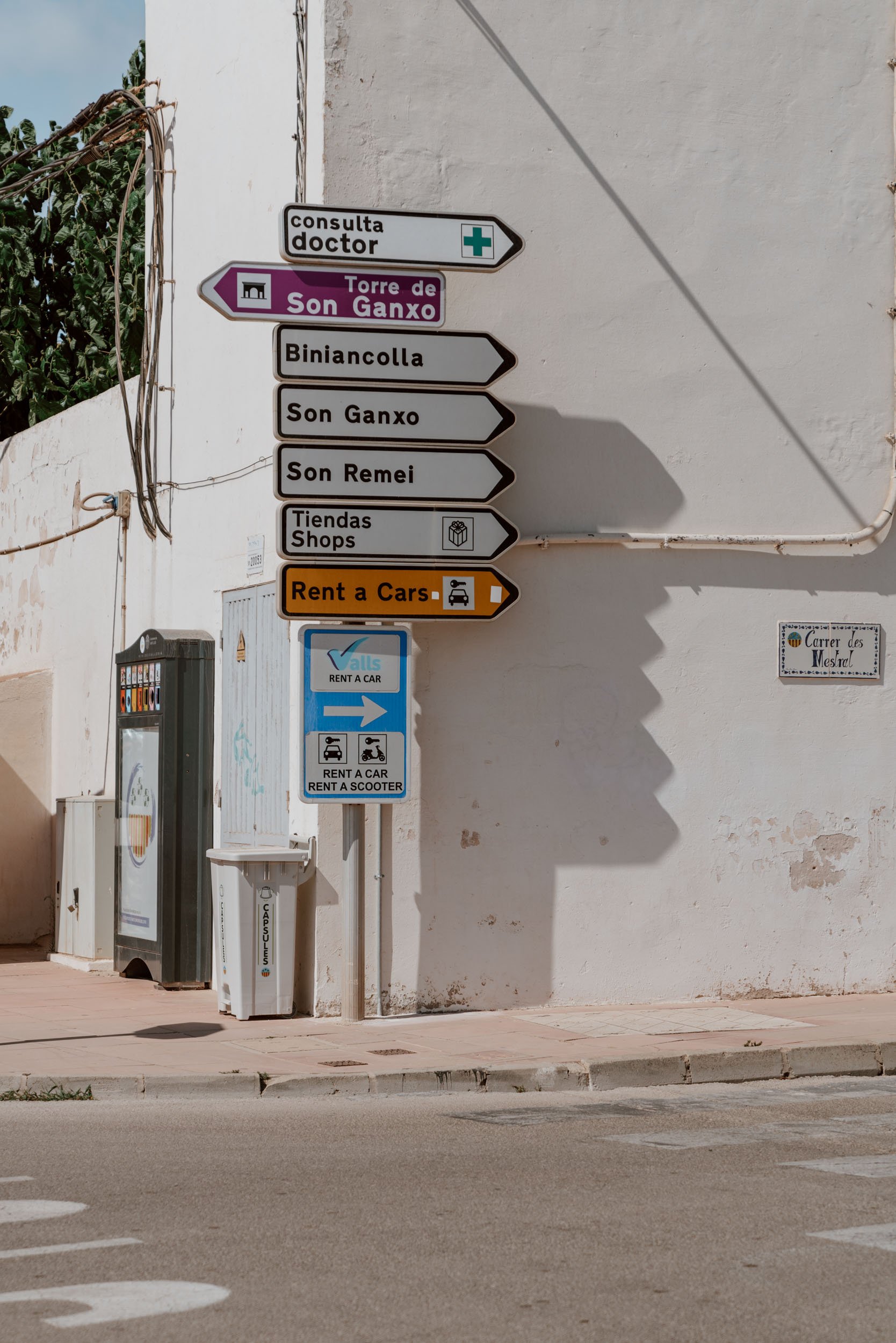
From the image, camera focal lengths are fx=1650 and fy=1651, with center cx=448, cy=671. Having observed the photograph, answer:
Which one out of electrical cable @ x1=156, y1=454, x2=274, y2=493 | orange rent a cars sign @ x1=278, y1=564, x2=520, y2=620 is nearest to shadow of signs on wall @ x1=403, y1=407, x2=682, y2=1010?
orange rent a cars sign @ x1=278, y1=564, x2=520, y2=620

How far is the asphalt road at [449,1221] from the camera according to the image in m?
4.55

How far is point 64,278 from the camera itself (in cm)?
3102

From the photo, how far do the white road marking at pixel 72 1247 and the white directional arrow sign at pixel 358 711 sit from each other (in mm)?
5077

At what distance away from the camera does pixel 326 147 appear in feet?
35.1

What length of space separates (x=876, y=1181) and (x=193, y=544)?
8206mm

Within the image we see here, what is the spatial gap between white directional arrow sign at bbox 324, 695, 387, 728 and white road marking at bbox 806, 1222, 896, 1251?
5330mm

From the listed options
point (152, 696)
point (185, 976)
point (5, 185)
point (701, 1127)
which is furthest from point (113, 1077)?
point (5, 185)

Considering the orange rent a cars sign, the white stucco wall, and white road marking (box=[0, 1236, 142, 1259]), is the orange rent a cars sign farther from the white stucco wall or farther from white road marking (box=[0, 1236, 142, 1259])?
white road marking (box=[0, 1236, 142, 1259])

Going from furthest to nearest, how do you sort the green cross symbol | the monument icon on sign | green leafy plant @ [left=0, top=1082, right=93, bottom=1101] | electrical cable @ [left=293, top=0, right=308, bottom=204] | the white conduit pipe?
the white conduit pipe, electrical cable @ [left=293, top=0, right=308, bottom=204], the green cross symbol, the monument icon on sign, green leafy plant @ [left=0, top=1082, right=93, bottom=1101]

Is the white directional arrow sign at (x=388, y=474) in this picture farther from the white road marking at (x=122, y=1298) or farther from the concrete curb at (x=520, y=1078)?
the white road marking at (x=122, y=1298)

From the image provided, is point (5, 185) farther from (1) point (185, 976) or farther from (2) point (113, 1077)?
(2) point (113, 1077)

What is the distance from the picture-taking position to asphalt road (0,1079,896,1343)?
4.55 meters

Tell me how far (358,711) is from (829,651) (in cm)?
348

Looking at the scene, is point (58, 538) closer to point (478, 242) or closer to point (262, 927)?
point (262, 927)
